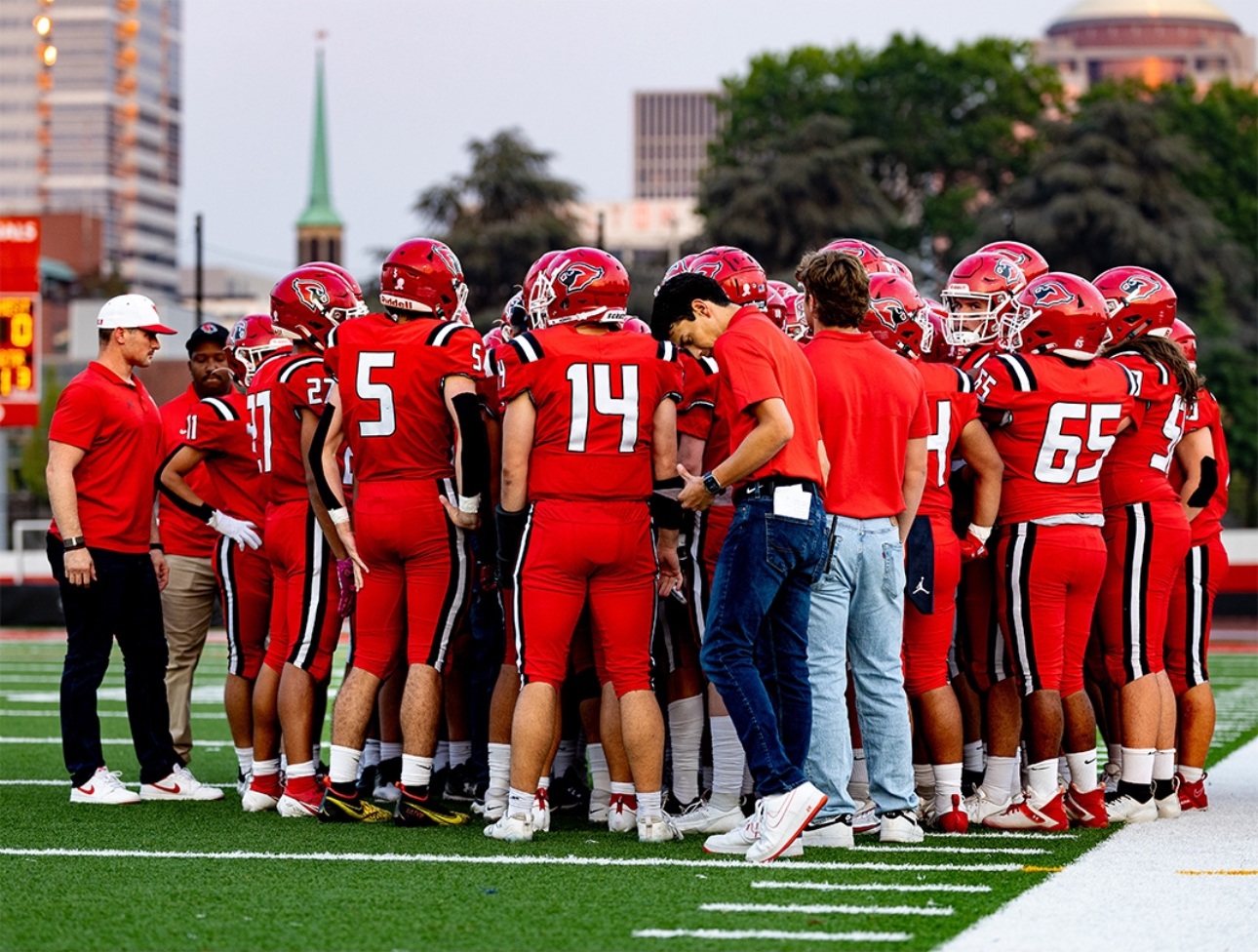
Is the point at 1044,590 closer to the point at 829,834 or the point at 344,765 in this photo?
the point at 829,834

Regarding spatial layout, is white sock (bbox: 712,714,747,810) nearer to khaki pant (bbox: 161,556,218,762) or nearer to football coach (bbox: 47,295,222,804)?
football coach (bbox: 47,295,222,804)

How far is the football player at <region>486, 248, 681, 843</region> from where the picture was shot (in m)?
6.89

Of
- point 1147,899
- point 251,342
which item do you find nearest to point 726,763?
point 1147,899

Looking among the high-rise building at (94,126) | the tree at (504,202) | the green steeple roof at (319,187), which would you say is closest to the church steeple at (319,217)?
the green steeple roof at (319,187)

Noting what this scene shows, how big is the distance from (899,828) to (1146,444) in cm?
198

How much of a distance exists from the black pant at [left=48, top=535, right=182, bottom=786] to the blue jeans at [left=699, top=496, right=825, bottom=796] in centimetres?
288

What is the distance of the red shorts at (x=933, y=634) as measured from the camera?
23.8 feet

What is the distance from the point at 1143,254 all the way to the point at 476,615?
38787 mm

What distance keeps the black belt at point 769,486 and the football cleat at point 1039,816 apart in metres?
1.58

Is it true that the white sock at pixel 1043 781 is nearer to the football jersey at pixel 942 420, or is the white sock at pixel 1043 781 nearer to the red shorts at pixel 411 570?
the football jersey at pixel 942 420

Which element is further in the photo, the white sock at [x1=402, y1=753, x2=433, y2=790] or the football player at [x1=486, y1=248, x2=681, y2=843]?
the white sock at [x1=402, y1=753, x2=433, y2=790]

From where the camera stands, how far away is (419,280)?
7379 millimetres

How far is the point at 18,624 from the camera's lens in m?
23.3

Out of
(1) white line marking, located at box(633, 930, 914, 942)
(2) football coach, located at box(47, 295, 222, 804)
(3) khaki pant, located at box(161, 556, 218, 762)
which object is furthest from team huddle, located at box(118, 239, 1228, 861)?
(1) white line marking, located at box(633, 930, 914, 942)
